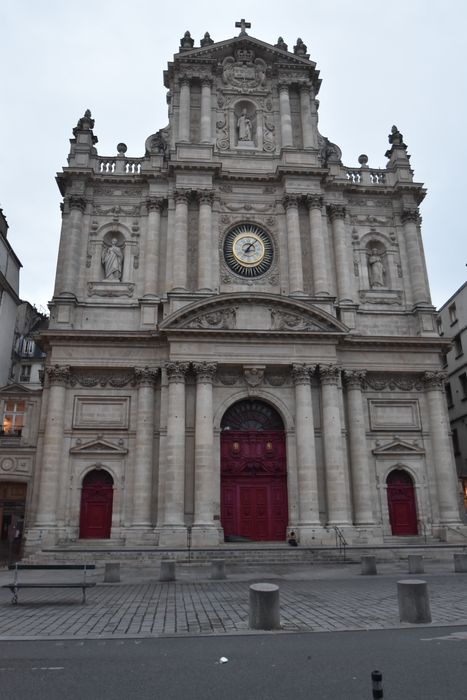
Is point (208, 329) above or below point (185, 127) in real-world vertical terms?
below

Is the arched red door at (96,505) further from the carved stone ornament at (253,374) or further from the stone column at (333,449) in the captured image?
the stone column at (333,449)

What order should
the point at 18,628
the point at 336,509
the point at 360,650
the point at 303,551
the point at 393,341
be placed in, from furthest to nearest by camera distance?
the point at 393,341
the point at 336,509
the point at 303,551
the point at 18,628
the point at 360,650

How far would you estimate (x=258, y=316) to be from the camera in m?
28.8

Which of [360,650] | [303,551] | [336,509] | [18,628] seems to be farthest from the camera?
[336,509]

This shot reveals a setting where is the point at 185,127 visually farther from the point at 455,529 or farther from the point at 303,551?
the point at 455,529

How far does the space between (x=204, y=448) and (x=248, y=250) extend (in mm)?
12527

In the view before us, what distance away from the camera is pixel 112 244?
105ft

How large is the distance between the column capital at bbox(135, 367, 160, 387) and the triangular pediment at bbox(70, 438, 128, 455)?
11.3 feet

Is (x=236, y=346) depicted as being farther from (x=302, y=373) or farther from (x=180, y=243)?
(x=180, y=243)

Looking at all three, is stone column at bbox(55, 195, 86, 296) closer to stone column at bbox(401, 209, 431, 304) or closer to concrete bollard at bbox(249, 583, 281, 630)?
stone column at bbox(401, 209, 431, 304)

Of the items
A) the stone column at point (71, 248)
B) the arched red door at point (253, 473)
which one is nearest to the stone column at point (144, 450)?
the arched red door at point (253, 473)

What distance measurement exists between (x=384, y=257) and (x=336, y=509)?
1619cm

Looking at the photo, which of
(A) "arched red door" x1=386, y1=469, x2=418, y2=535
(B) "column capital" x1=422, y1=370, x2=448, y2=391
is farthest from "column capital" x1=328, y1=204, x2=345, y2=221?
(A) "arched red door" x1=386, y1=469, x2=418, y2=535

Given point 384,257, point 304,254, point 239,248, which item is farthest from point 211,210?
point 384,257
